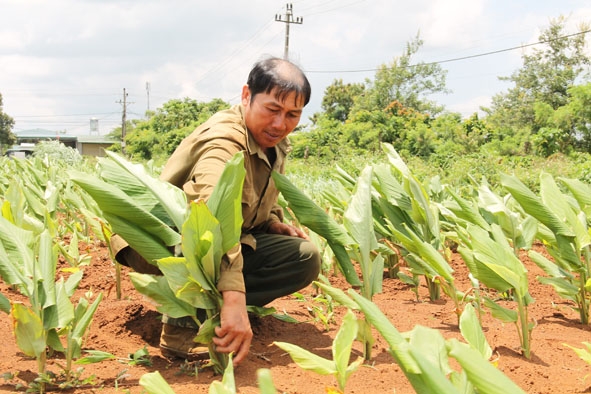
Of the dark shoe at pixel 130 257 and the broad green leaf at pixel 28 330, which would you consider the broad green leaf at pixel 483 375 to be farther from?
the dark shoe at pixel 130 257

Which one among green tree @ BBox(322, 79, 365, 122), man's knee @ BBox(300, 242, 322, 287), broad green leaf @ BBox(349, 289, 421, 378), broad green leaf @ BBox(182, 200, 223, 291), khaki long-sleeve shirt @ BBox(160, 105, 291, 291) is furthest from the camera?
green tree @ BBox(322, 79, 365, 122)

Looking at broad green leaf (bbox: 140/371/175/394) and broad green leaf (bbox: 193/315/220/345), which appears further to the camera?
broad green leaf (bbox: 193/315/220/345)

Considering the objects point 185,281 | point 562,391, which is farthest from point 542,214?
point 185,281

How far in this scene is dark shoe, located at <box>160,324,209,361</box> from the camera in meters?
2.13

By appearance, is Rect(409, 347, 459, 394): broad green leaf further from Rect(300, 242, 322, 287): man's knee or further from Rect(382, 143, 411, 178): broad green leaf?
Rect(382, 143, 411, 178): broad green leaf

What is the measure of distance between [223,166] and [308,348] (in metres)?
0.73

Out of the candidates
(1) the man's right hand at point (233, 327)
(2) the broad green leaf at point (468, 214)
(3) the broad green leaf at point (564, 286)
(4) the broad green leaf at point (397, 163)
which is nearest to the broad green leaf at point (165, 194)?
(1) the man's right hand at point (233, 327)

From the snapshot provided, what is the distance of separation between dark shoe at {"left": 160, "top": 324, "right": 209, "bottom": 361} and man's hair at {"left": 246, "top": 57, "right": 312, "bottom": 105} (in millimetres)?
860

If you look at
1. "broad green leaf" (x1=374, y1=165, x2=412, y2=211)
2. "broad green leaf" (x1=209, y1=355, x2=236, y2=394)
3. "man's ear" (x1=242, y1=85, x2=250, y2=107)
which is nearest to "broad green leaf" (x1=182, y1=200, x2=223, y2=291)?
"broad green leaf" (x1=209, y1=355, x2=236, y2=394)

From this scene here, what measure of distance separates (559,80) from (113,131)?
160 ft

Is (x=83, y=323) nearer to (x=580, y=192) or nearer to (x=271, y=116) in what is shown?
(x=271, y=116)

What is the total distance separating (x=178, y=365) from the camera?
2064 millimetres

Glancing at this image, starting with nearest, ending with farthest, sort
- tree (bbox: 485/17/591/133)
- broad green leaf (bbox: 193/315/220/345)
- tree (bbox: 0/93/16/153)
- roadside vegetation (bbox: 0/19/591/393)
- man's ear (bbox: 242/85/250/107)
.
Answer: roadside vegetation (bbox: 0/19/591/393), broad green leaf (bbox: 193/315/220/345), man's ear (bbox: 242/85/250/107), tree (bbox: 485/17/591/133), tree (bbox: 0/93/16/153)

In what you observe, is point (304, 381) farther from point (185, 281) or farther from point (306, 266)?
point (306, 266)
